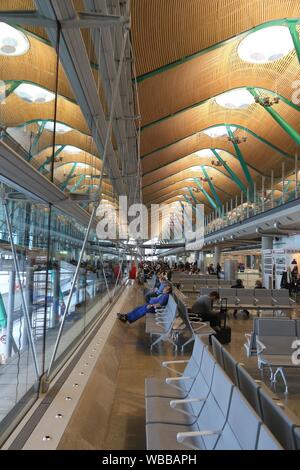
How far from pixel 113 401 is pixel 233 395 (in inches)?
108

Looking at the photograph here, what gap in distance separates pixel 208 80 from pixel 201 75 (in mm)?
821

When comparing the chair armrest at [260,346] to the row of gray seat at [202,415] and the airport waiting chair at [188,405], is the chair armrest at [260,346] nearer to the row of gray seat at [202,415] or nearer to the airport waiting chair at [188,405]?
the row of gray seat at [202,415]

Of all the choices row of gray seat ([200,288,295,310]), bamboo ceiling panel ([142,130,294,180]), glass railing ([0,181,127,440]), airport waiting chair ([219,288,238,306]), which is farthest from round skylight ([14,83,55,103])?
bamboo ceiling panel ([142,130,294,180])

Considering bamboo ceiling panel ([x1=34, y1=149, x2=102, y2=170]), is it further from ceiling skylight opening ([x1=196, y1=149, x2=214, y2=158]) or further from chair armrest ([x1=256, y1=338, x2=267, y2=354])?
ceiling skylight opening ([x1=196, y1=149, x2=214, y2=158])

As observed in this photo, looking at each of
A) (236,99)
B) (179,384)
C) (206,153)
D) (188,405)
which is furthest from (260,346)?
(206,153)

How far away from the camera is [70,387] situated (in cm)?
429

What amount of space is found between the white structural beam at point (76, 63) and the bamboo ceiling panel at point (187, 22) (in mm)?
3519

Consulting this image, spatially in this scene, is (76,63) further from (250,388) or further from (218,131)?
(218,131)

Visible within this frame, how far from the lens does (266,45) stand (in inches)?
645

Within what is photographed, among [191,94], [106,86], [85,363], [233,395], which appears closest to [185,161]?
[191,94]

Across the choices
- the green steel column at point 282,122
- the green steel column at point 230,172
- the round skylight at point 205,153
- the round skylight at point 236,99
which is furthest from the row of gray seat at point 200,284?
the round skylight at point 205,153

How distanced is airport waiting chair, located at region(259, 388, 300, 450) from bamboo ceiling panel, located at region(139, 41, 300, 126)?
38.8 feet

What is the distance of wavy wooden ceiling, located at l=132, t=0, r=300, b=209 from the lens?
35.7ft

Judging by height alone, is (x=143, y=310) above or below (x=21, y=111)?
below
